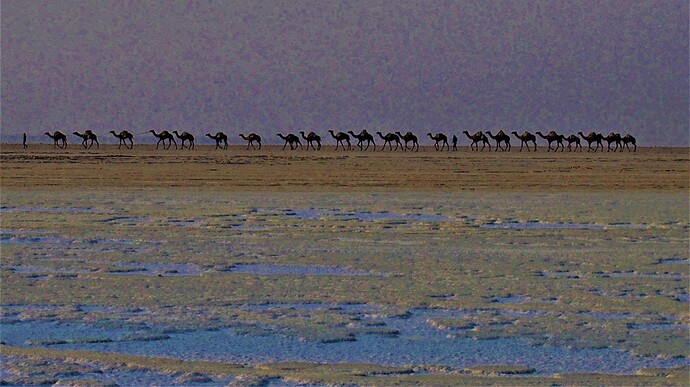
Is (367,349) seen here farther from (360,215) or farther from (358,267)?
(360,215)

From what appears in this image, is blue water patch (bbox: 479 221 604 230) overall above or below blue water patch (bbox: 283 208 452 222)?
Result: above

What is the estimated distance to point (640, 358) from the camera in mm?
6973

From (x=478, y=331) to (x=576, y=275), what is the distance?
3.20 meters

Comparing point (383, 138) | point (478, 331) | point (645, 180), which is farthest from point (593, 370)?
point (383, 138)

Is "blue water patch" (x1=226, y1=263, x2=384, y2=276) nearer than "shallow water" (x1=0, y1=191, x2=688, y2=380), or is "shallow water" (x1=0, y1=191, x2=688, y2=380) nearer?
"shallow water" (x1=0, y1=191, x2=688, y2=380)

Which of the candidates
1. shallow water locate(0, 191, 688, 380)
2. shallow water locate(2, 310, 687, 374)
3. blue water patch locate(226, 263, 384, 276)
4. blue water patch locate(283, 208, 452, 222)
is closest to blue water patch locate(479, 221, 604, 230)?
shallow water locate(0, 191, 688, 380)

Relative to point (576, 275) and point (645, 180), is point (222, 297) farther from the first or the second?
point (645, 180)

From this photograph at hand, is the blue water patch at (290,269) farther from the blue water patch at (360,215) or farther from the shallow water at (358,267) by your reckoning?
the blue water patch at (360,215)

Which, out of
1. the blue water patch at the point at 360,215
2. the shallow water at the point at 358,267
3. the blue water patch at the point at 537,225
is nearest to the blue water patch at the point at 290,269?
the shallow water at the point at 358,267

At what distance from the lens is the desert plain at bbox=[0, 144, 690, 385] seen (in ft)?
22.1

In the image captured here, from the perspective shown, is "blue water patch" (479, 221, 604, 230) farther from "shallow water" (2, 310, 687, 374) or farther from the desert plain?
"shallow water" (2, 310, 687, 374)

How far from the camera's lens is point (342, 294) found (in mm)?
9414

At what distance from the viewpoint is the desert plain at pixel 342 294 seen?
6730mm

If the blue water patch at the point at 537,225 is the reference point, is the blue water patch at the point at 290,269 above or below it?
above
